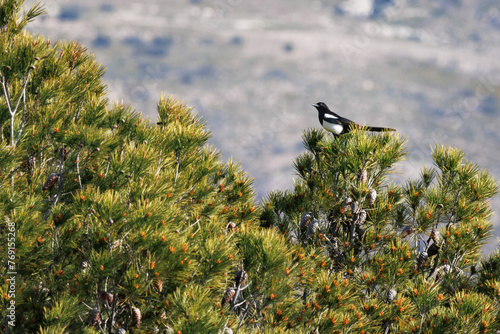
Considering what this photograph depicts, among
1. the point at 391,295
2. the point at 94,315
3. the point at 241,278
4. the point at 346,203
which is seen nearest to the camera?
the point at 94,315

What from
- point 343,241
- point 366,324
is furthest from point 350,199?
point 366,324

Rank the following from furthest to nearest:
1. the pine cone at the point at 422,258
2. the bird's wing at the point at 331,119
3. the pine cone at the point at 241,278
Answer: the bird's wing at the point at 331,119
the pine cone at the point at 422,258
the pine cone at the point at 241,278

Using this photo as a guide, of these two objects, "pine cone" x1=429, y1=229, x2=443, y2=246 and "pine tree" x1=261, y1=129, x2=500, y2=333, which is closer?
"pine tree" x1=261, y1=129, x2=500, y2=333

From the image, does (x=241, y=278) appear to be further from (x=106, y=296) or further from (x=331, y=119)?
(x=331, y=119)

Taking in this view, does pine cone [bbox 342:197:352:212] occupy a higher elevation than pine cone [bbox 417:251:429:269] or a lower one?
higher

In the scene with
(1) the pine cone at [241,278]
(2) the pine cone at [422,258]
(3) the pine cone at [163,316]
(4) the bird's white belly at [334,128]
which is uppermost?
(4) the bird's white belly at [334,128]

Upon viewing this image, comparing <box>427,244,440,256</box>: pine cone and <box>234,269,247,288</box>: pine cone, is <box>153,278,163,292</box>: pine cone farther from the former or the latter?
<box>427,244,440,256</box>: pine cone

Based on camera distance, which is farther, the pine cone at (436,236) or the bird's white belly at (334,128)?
the bird's white belly at (334,128)

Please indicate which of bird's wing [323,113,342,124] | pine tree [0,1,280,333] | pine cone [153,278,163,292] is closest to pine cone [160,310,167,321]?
pine tree [0,1,280,333]

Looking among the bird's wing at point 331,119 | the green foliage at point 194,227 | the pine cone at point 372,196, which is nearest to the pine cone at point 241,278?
the green foliage at point 194,227

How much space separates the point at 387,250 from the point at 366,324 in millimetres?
1327

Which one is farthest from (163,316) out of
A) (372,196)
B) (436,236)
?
(436,236)

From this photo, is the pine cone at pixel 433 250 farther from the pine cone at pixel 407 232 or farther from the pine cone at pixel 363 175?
the pine cone at pixel 363 175

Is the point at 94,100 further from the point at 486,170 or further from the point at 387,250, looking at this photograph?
the point at 486,170
